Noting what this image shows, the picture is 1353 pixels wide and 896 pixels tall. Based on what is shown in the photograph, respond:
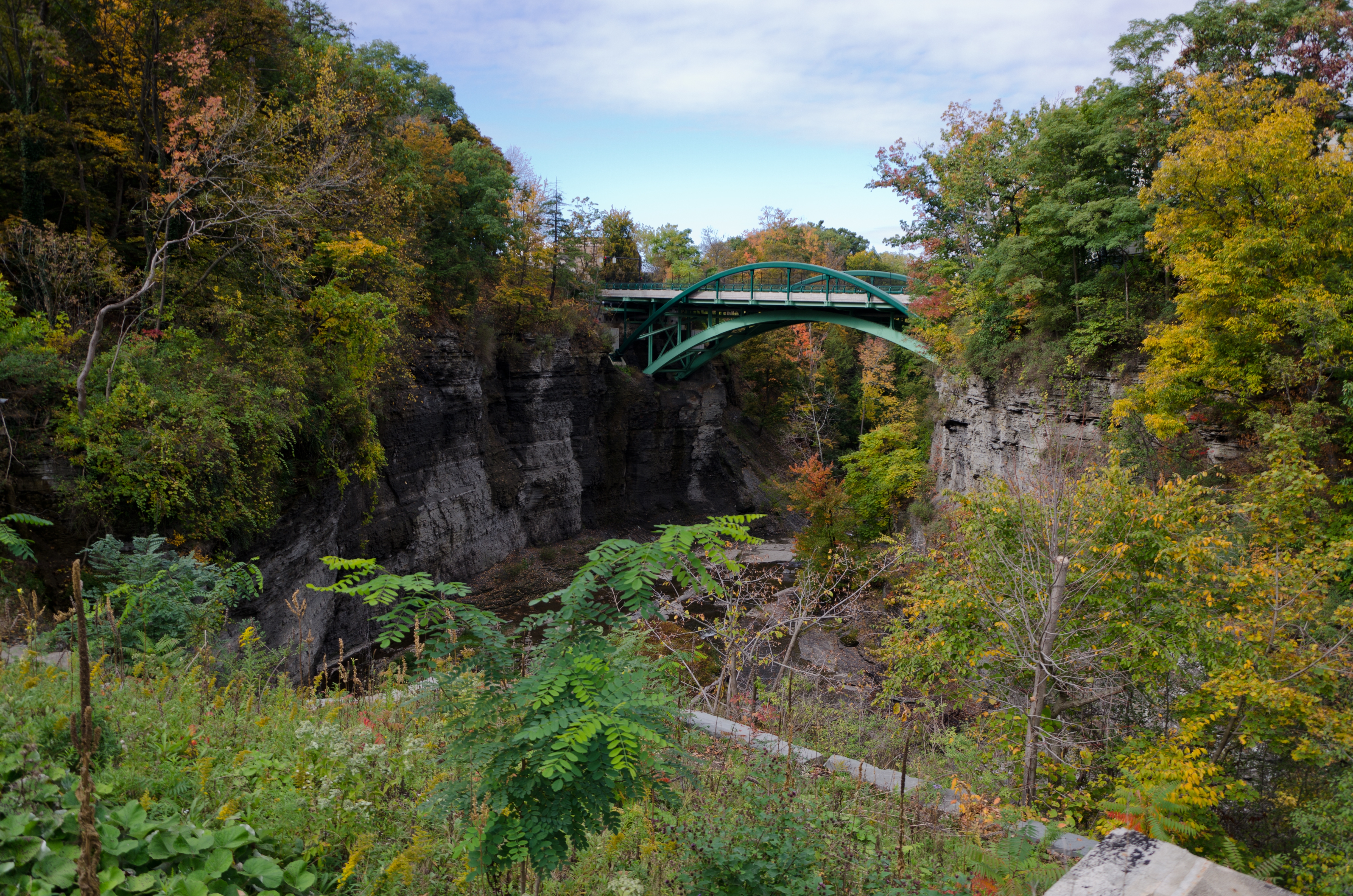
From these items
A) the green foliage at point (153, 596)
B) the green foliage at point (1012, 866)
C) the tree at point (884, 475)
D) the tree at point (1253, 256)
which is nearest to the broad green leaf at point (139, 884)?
the green foliage at point (153, 596)

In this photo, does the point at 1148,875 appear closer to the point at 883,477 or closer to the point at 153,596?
the point at 153,596

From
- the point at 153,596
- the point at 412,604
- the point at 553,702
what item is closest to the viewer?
the point at 553,702

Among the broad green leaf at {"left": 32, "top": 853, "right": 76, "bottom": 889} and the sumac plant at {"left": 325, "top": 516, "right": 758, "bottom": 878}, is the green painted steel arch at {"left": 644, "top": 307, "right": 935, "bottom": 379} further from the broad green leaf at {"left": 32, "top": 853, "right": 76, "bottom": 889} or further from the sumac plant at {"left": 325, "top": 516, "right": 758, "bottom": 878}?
the broad green leaf at {"left": 32, "top": 853, "right": 76, "bottom": 889}

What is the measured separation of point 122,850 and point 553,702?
1522mm

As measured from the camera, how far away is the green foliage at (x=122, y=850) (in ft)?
7.38

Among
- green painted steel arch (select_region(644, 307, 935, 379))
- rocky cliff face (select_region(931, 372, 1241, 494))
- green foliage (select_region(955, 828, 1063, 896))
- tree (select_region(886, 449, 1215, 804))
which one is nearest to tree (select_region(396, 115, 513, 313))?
green painted steel arch (select_region(644, 307, 935, 379))

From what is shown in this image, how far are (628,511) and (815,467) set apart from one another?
39.6 feet

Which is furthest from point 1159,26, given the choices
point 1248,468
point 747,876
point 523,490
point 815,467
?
point 523,490

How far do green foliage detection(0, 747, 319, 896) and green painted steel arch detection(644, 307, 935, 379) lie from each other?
913 inches

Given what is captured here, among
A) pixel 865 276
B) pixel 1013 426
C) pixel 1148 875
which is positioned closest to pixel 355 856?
pixel 1148 875

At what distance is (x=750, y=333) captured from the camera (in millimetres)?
33406

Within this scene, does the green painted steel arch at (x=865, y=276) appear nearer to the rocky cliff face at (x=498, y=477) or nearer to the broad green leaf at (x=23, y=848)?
the rocky cliff face at (x=498, y=477)

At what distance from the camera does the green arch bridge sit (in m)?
26.5

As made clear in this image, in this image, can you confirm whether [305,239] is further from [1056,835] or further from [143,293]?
[1056,835]
